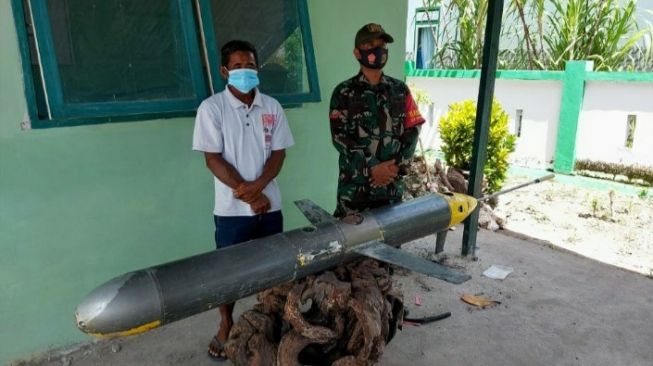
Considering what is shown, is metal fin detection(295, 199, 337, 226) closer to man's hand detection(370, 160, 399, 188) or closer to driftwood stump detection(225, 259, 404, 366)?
driftwood stump detection(225, 259, 404, 366)

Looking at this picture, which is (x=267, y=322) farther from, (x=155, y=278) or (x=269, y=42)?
(x=269, y=42)

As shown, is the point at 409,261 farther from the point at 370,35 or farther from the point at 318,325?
the point at 370,35

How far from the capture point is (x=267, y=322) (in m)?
2.05

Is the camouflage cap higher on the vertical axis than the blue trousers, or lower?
higher

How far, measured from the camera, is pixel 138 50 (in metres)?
2.61

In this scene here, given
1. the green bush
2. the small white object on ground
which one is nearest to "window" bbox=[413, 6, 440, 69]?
the green bush

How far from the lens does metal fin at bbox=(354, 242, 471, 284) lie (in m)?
1.92

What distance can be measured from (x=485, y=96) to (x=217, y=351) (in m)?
2.77

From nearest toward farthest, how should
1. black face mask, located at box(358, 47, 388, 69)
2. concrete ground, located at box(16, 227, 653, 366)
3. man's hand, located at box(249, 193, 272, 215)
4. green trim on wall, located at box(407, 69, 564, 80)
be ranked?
man's hand, located at box(249, 193, 272, 215) < black face mask, located at box(358, 47, 388, 69) < concrete ground, located at box(16, 227, 653, 366) < green trim on wall, located at box(407, 69, 564, 80)

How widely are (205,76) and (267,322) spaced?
157 centimetres

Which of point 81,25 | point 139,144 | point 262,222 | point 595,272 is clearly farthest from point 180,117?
point 595,272

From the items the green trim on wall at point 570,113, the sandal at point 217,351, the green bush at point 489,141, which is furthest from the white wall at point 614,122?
the sandal at point 217,351

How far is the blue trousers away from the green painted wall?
2.07ft

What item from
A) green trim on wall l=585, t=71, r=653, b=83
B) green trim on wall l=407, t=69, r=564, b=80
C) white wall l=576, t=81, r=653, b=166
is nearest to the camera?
green trim on wall l=585, t=71, r=653, b=83
